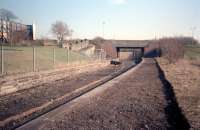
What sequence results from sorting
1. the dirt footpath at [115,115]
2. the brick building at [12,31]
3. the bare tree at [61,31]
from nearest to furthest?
1. the dirt footpath at [115,115]
2. the brick building at [12,31]
3. the bare tree at [61,31]

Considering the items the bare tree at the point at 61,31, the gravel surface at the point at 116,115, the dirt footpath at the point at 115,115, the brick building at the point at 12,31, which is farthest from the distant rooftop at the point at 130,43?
the dirt footpath at the point at 115,115

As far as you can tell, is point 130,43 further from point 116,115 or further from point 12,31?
point 116,115

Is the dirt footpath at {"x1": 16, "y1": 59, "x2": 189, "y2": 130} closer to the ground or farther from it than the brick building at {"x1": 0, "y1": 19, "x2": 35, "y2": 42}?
closer to the ground

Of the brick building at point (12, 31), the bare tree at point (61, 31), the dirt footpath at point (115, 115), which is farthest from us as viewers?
the bare tree at point (61, 31)

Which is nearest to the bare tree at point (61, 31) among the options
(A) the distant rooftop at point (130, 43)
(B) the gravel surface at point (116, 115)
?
(A) the distant rooftop at point (130, 43)

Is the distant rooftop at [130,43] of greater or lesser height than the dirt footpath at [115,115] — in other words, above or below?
above

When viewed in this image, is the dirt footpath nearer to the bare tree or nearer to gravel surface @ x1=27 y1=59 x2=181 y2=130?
gravel surface @ x1=27 y1=59 x2=181 y2=130

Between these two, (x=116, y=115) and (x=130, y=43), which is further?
(x=130, y=43)

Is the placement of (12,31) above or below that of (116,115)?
above

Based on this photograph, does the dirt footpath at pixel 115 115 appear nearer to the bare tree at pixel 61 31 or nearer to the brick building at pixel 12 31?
the brick building at pixel 12 31

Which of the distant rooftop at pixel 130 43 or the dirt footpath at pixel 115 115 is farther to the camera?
the distant rooftop at pixel 130 43

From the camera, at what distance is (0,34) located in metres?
41.2

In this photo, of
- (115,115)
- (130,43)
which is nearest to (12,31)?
(115,115)

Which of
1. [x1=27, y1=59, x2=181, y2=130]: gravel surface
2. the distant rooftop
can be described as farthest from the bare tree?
[x1=27, y1=59, x2=181, y2=130]: gravel surface
